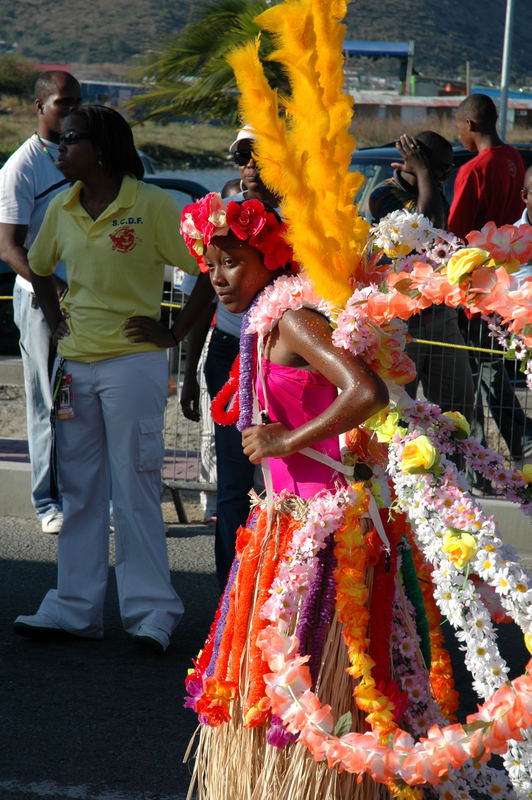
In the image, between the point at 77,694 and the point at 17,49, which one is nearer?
the point at 77,694

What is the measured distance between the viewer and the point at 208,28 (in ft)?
44.2

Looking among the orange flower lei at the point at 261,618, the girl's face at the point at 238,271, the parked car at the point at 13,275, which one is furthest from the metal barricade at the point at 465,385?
the parked car at the point at 13,275

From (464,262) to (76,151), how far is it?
2253 mm

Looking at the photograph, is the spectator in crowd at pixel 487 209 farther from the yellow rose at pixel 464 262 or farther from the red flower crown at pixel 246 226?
the yellow rose at pixel 464 262

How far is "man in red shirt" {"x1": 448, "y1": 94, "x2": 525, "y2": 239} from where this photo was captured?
6539 mm

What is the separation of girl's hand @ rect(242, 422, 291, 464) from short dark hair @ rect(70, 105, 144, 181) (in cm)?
189

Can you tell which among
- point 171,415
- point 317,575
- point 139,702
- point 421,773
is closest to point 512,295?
point 317,575

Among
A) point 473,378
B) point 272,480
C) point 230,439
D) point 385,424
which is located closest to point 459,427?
point 385,424

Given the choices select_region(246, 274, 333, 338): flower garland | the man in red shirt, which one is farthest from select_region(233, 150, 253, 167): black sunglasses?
the man in red shirt

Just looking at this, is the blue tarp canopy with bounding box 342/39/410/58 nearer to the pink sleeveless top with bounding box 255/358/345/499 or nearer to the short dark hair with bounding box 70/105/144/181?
the short dark hair with bounding box 70/105/144/181

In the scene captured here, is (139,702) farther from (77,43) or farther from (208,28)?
(77,43)

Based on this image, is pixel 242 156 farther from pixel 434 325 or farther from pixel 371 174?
pixel 371 174

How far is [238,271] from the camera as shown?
119 inches

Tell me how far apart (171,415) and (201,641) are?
12.1 feet
